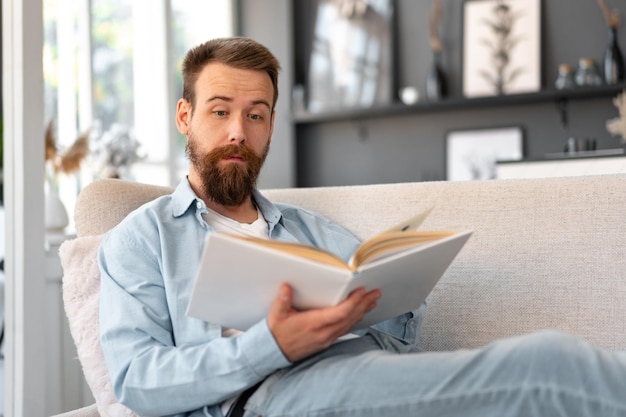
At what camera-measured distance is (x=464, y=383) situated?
1127mm

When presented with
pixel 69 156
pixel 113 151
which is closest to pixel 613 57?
pixel 113 151

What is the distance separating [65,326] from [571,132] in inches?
142

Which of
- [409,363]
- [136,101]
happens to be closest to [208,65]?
[409,363]

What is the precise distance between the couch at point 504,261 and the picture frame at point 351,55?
3.88 m

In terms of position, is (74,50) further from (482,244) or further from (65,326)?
(482,244)

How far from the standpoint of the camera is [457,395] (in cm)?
113

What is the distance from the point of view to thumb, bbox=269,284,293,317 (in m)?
1.16

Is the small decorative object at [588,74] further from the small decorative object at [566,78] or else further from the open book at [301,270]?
the open book at [301,270]

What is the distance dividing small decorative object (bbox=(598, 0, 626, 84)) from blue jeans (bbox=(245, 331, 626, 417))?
401cm

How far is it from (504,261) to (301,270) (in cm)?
71

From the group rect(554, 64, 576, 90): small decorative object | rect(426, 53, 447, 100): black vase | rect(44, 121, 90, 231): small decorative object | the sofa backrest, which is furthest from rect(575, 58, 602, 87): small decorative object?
A: the sofa backrest

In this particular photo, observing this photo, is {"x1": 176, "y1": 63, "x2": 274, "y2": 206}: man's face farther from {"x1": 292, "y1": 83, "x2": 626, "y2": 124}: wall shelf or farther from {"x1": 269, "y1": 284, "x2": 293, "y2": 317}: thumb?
{"x1": 292, "y1": 83, "x2": 626, "y2": 124}: wall shelf

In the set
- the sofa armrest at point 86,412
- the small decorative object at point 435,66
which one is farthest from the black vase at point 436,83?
the sofa armrest at point 86,412

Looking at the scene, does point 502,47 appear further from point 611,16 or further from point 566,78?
point 611,16
